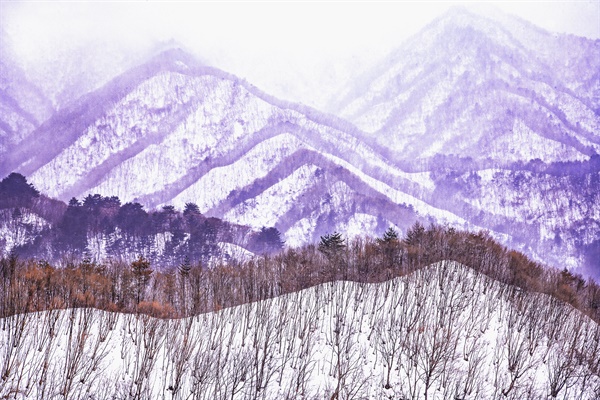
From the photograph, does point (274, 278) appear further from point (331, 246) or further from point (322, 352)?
point (322, 352)

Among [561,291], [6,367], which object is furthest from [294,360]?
[561,291]

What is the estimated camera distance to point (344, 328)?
113ft

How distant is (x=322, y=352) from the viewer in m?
31.3

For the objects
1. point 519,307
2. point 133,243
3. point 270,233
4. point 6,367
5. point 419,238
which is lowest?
point 6,367

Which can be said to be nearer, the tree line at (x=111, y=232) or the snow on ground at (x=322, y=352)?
the snow on ground at (x=322, y=352)

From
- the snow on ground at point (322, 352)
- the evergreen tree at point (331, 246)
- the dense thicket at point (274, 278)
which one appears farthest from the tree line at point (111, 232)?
the snow on ground at point (322, 352)

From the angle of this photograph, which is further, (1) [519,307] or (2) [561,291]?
(2) [561,291]

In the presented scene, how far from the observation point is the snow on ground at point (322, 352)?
78.9 feet

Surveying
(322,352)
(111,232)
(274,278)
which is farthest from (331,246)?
(111,232)

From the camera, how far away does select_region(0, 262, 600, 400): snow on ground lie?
24047mm

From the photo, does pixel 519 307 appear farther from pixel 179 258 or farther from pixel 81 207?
pixel 81 207

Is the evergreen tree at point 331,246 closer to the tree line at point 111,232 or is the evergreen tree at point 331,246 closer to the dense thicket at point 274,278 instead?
the dense thicket at point 274,278

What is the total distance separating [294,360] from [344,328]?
5.97 m

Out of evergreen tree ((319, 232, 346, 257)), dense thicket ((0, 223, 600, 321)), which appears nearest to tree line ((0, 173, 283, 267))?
evergreen tree ((319, 232, 346, 257))
